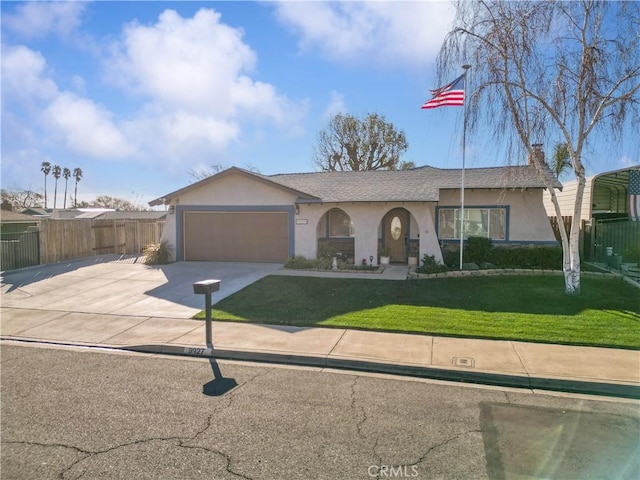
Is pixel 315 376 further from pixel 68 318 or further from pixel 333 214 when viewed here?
pixel 333 214

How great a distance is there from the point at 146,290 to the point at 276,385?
817 cm

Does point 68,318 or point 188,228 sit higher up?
point 188,228

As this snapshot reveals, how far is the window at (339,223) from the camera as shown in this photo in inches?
695

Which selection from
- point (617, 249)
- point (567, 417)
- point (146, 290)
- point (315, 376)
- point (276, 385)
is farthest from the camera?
point (617, 249)

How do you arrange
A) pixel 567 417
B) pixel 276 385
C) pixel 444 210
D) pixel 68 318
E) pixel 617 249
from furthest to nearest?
pixel 444 210, pixel 617 249, pixel 68 318, pixel 276 385, pixel 567 417

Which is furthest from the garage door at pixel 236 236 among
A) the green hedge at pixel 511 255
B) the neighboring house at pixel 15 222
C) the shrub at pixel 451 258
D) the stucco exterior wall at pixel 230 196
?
the neighboring house at pixel 15 222

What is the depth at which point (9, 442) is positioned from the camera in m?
4.24

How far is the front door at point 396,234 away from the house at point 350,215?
4cm

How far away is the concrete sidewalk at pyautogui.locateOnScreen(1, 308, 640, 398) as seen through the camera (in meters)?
5.86

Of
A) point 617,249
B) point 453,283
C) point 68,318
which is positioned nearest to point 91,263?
point 68,318

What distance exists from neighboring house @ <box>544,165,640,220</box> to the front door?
7144mm

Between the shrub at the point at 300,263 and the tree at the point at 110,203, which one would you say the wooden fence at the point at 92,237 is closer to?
the shrub at the point at 300,263

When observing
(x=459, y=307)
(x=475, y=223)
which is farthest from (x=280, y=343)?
(x=475, y=223)

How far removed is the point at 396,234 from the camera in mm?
17359
